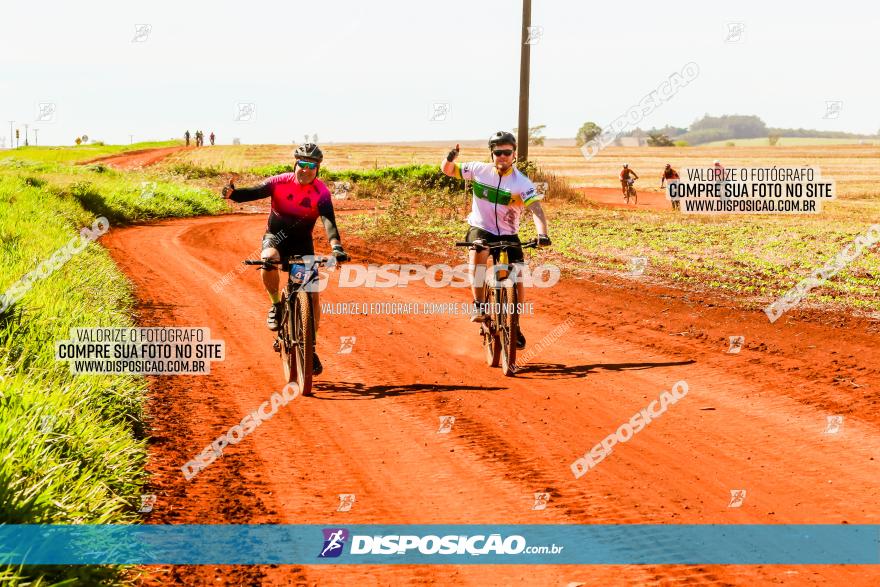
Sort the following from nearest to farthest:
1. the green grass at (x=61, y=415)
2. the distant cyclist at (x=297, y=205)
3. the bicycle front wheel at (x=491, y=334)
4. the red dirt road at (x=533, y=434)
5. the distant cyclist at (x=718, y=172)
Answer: the green grass at (x=61, y=415) < the red dirt road at (x=533, y=434) < the distant cyclist at (x=297, y=205) < the bicycle front wheel at (x=491, y=334) < the distant cyclist at (x=718, y=172)

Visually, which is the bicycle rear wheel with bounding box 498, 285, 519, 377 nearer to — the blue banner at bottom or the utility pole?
the blue banner at bottom

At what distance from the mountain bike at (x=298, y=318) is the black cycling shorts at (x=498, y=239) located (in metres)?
2.01

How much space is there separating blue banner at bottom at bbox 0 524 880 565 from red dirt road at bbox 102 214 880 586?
12cm

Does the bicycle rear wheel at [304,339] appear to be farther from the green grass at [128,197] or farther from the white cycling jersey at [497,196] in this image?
the green grass at [128,197]

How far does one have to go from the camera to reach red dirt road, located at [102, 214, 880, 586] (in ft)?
18.7

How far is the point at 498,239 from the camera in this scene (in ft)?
33.2

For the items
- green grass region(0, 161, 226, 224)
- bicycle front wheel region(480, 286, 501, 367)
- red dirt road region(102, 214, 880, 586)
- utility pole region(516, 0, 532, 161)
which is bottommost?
red dirt road region(102, 214, 880, 586)

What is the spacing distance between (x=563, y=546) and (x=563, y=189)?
3105 cm

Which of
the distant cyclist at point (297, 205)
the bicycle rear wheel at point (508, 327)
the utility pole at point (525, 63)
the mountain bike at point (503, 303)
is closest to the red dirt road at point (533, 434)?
the bicycle rear wheel at point (508, 327)

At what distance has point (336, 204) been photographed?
37750 millimetres

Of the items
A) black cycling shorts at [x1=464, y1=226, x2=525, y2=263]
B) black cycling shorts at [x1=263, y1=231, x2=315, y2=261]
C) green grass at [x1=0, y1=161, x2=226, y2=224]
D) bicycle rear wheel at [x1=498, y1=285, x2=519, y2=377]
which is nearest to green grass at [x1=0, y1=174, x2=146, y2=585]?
black cycling shorts at [x1=263, y1=231, x2=315, y2=261]

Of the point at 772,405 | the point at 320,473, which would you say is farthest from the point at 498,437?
the point at 772,405

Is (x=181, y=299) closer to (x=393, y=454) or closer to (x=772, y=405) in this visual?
(x=393, y=454)

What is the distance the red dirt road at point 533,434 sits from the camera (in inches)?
225
